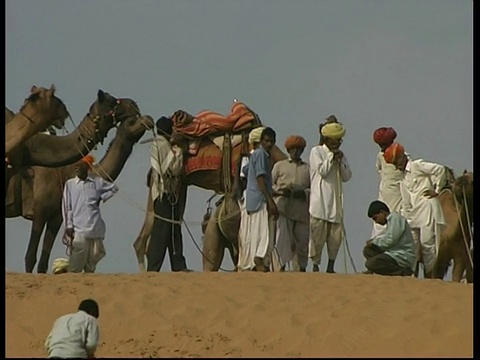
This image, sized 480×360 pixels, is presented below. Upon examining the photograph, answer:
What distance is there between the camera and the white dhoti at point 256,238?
19359 mm

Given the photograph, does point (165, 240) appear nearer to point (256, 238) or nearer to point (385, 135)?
point (256, 238)

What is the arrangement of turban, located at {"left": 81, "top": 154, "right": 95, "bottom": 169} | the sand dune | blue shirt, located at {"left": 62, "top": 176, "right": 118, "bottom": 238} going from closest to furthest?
1. the sand dune
2. blue shirt, located at {"left": 62, "top": 176, "right": 118, "bottom": 238}
3. turban, located at {"left": 81, "top": 154, "right": 95, "bottom": 169}

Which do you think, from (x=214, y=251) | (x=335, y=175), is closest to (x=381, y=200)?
(x=335, y=175)

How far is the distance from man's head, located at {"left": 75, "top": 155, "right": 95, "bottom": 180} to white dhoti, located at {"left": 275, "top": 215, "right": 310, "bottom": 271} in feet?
7.80

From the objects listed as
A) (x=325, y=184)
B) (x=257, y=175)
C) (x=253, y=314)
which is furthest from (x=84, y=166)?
(x=253, y=314)

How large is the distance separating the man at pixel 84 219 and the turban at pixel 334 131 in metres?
2.57

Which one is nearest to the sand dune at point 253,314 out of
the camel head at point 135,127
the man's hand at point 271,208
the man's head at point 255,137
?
the man's hand at point 271,208

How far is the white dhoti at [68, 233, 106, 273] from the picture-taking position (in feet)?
65.2

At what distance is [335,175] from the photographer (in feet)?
64.4

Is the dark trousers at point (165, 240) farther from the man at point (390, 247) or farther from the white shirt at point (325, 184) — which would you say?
the man at point (390, 247)

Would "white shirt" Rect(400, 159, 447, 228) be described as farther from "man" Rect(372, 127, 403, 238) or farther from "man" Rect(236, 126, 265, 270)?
"man" Rect(236, 126, 265, 270)

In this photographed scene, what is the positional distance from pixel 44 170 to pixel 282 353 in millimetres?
6638

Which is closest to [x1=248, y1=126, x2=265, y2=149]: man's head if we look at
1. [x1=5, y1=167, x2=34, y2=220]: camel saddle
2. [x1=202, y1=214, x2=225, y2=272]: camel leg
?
[x1=202, y1=214, x2=225, y2=272]: camel leg

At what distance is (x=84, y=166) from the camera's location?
20594 mm
